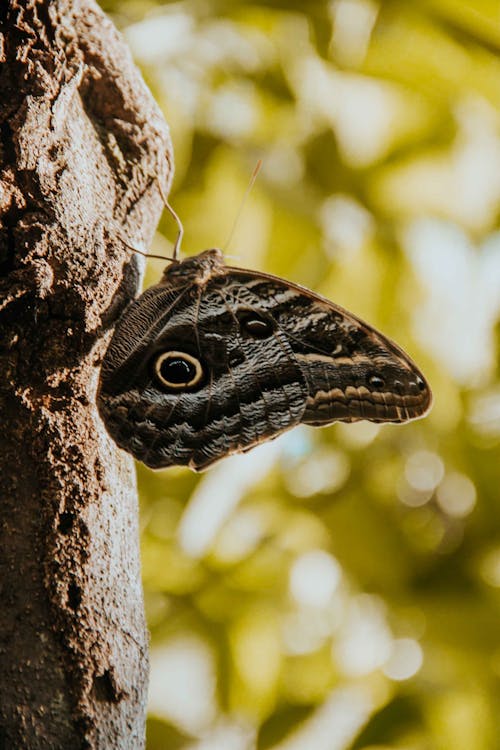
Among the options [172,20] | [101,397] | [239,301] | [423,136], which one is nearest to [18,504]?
[101,397]

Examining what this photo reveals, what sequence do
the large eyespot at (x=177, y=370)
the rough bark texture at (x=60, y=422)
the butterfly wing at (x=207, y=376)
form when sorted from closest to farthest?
the rough bark texture at (x=60, y=422)
the butterfly wing at (x=207, y=376)
the large eyespot at (x=177, y=370)

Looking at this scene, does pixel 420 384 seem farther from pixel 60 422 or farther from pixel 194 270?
pixel 60 422

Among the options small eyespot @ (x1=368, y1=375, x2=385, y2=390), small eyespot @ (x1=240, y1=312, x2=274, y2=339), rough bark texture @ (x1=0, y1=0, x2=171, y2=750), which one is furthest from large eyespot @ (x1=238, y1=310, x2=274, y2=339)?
rough bark texture @ (x1=0, y1=0, x2=171, y2=750)

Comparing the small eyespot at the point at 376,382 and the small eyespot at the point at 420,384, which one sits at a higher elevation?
the small eyespot at the point at 420,384

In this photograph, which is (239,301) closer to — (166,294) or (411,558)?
(166,294)

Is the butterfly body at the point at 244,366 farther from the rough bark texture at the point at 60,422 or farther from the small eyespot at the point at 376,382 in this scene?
the rough bark texture at the point at 60,422

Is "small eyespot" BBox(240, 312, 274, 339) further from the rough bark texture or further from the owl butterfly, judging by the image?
the rough bark texture

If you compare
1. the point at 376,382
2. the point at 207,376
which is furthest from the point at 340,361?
the point at 207,376

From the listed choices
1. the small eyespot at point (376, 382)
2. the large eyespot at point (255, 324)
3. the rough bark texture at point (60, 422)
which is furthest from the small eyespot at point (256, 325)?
the rough bark texture at point (60, 422)
